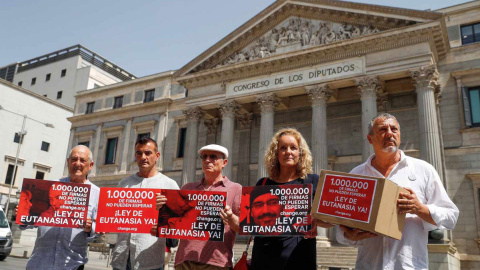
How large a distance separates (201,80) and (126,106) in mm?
11355

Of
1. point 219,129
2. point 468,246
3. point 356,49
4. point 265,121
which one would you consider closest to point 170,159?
point 219,129

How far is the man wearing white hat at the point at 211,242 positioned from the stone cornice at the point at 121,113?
103 feet

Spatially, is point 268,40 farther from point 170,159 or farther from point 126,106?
point 126,106

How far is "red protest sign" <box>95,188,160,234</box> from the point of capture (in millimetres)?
4965

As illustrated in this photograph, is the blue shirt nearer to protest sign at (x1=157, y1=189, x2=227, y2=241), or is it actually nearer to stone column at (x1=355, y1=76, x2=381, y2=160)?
protest sign at (x1=157, y1=189, x2=227, y2=241)

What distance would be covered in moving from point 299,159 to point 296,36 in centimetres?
2333

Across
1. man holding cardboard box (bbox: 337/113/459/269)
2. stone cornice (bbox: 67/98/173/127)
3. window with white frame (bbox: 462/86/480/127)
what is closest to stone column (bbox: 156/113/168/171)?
stone cornice (bbox: 67/98/173/127)

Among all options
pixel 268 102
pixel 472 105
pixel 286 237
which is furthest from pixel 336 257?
pixel 286 237

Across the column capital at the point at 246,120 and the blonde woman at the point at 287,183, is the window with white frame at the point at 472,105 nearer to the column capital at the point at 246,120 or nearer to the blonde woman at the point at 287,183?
the column capital at the point at 246,120

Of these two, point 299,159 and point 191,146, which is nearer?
point 299,159

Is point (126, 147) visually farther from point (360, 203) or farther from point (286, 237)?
point (360, 203)

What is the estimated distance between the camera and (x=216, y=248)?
15.7 ft

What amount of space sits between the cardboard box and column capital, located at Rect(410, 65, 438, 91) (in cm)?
1993

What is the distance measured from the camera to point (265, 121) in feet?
85.9
